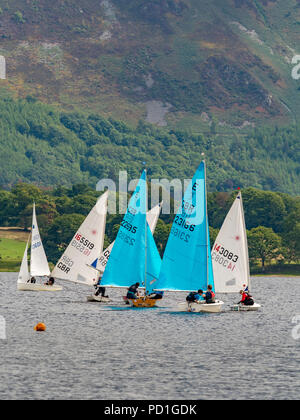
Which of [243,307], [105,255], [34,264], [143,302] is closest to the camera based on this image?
[143,302]

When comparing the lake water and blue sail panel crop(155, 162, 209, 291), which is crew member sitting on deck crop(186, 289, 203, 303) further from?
the lake water

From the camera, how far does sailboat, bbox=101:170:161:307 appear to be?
95125 millimetres

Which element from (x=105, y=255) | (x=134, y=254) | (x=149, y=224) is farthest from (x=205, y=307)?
(x=105, y=255)

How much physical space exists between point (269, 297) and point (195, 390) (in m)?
102

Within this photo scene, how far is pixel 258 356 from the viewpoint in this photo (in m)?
64.5

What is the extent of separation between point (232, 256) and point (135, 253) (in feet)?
32.4

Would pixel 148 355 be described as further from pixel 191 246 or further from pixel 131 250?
pixel 131 250

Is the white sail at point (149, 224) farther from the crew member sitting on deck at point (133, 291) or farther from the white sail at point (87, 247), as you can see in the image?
the crew member sitting on deck at point (133, 291)

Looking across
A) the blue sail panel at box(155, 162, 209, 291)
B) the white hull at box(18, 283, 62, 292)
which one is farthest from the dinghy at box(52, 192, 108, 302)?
the white hull at box(18, 283, 62, 292)

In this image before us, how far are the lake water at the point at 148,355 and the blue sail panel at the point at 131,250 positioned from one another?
388cm

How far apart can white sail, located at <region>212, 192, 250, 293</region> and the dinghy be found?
1862 cm

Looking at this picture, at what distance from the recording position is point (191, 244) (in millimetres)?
88000
